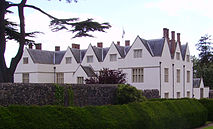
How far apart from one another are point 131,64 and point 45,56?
1683 cm

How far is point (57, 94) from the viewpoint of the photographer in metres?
17.3

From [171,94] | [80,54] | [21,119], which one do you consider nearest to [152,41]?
[171,94]

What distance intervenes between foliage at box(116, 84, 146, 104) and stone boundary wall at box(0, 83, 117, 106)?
16.6 inches

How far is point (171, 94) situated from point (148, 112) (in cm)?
2363

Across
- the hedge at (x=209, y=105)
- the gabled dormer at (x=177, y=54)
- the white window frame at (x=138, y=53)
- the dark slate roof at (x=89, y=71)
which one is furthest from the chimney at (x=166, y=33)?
the hedge at (x=209, y=105)

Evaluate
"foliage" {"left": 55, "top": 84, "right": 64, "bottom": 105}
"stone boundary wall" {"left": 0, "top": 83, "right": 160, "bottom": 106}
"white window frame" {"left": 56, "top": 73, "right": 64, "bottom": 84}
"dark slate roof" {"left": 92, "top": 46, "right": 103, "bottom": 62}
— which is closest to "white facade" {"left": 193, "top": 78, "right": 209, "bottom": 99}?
"dark slate roof" {"left": 92, "top": 46, "right": 103, "bottom": 62}

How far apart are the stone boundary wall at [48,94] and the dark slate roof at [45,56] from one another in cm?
2799

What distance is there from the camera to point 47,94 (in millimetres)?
16750

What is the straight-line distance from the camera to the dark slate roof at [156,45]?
3793 centimetres

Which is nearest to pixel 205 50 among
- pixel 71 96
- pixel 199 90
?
pixel 199 90

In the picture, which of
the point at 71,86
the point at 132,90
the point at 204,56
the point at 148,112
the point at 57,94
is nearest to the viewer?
the point at 148,112

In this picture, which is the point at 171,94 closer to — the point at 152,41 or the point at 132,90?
the point at 152,41

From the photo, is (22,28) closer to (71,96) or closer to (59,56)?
(71,96)

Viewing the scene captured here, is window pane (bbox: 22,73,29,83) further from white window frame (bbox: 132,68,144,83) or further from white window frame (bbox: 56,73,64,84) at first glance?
white window frame (bbox: 132,68,144,83)
